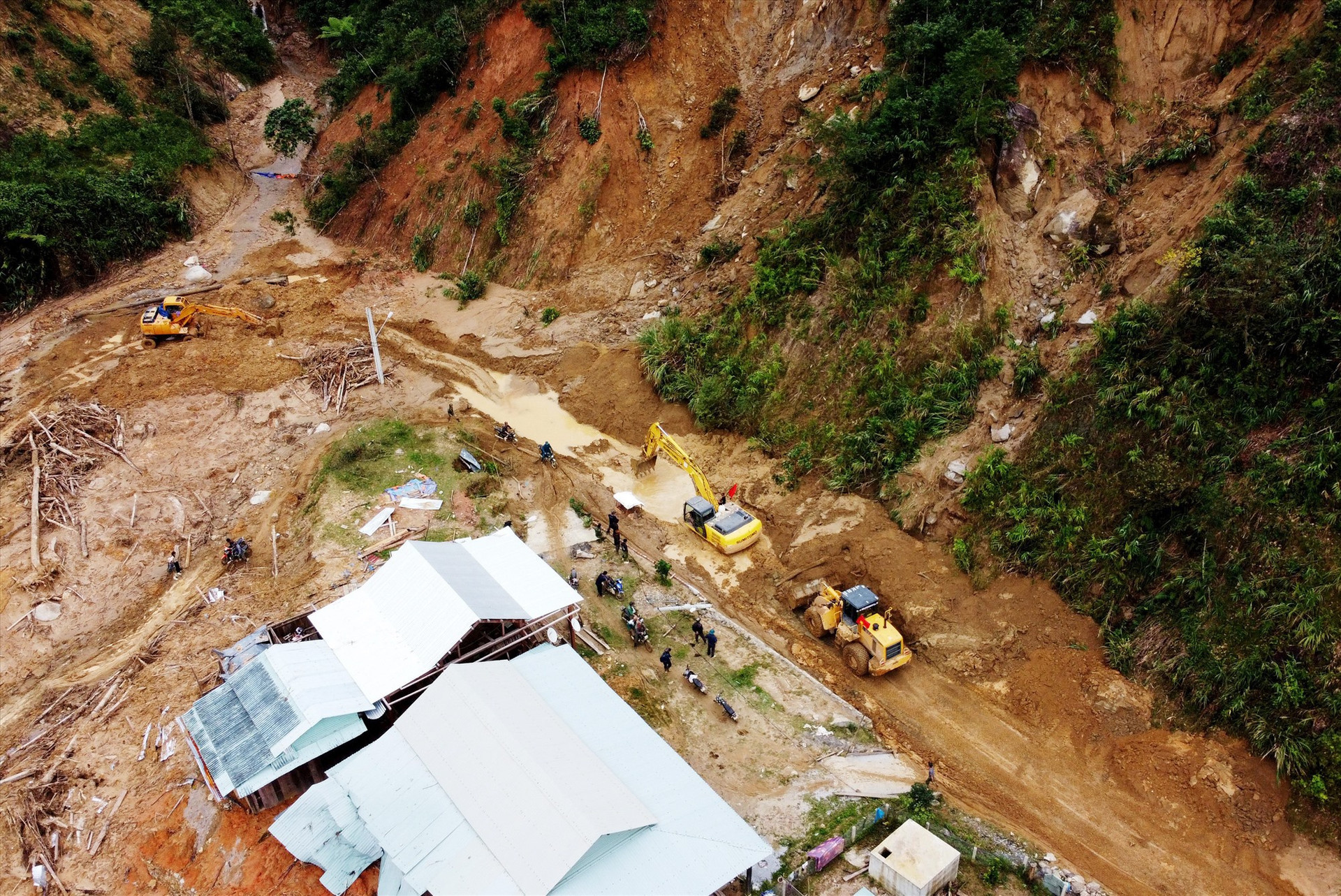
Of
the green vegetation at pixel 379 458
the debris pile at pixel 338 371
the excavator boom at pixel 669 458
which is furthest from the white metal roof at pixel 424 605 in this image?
the debris pile at pixel 338 371

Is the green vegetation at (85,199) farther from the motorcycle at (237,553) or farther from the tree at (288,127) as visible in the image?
the motorcycle at (237,553)

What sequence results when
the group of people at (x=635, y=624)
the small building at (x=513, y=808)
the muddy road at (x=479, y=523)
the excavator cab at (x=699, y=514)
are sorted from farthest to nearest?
the excavator cab at (x=699, y=514)
the group of people at (x=635, y=624)
the muddy road at (x=479, y=523)
the small building at (x=513, y=808)

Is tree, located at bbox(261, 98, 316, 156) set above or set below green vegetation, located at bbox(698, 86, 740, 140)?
above

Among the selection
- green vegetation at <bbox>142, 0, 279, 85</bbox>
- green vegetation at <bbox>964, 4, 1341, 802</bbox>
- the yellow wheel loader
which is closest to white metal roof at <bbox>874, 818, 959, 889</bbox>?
the yellow wheel loader

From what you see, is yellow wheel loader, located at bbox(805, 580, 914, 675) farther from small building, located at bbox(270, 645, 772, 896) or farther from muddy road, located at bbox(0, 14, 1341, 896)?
small building, located at bbox(270, 645, 772, 896)

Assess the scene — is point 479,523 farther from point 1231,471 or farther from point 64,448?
point 1231,471

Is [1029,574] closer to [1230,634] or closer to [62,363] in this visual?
[1230,634]

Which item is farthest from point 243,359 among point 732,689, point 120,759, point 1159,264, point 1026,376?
point 1159,264
